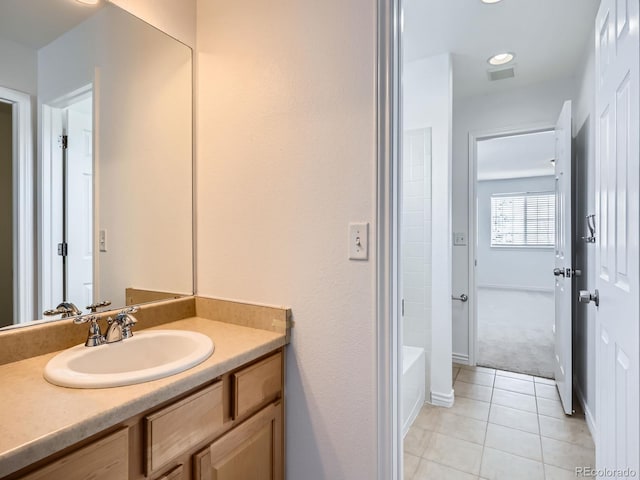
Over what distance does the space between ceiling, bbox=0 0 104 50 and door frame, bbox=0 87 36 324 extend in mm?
181

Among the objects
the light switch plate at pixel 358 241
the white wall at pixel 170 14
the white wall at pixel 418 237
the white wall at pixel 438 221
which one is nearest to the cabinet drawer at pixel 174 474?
the light switch plate at pixel 358 241

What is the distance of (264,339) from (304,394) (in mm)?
275

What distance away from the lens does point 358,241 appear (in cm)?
117

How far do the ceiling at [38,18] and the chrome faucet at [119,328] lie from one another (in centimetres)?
92

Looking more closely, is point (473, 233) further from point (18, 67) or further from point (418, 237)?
point (18, 67)

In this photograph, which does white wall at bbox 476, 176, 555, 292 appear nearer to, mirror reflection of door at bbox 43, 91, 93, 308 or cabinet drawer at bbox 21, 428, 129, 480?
mirror reflection of door at bbox 43, 91, 93, 308

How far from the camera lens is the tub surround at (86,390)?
66cm

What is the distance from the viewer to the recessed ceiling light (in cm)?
250

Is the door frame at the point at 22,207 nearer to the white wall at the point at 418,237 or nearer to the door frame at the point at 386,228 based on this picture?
the door frame at the point at 386,228

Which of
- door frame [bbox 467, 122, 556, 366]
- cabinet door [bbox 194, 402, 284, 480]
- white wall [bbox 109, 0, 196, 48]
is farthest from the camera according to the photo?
door frame [bbox 467, 122, 556, 366]

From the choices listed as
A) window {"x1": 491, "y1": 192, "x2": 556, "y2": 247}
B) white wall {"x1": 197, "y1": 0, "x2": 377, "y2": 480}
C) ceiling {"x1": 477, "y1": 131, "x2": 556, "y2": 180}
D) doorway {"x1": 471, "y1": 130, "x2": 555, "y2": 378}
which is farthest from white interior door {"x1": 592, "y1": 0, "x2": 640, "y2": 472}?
window {"x1": 491, "y1": 192, "x2": 556, "y2": 247}

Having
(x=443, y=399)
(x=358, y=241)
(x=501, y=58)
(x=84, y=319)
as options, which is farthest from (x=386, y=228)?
(x=501, y=58)

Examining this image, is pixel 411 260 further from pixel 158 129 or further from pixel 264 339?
pixel 158 129

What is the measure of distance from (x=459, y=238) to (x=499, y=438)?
5.67 feet
